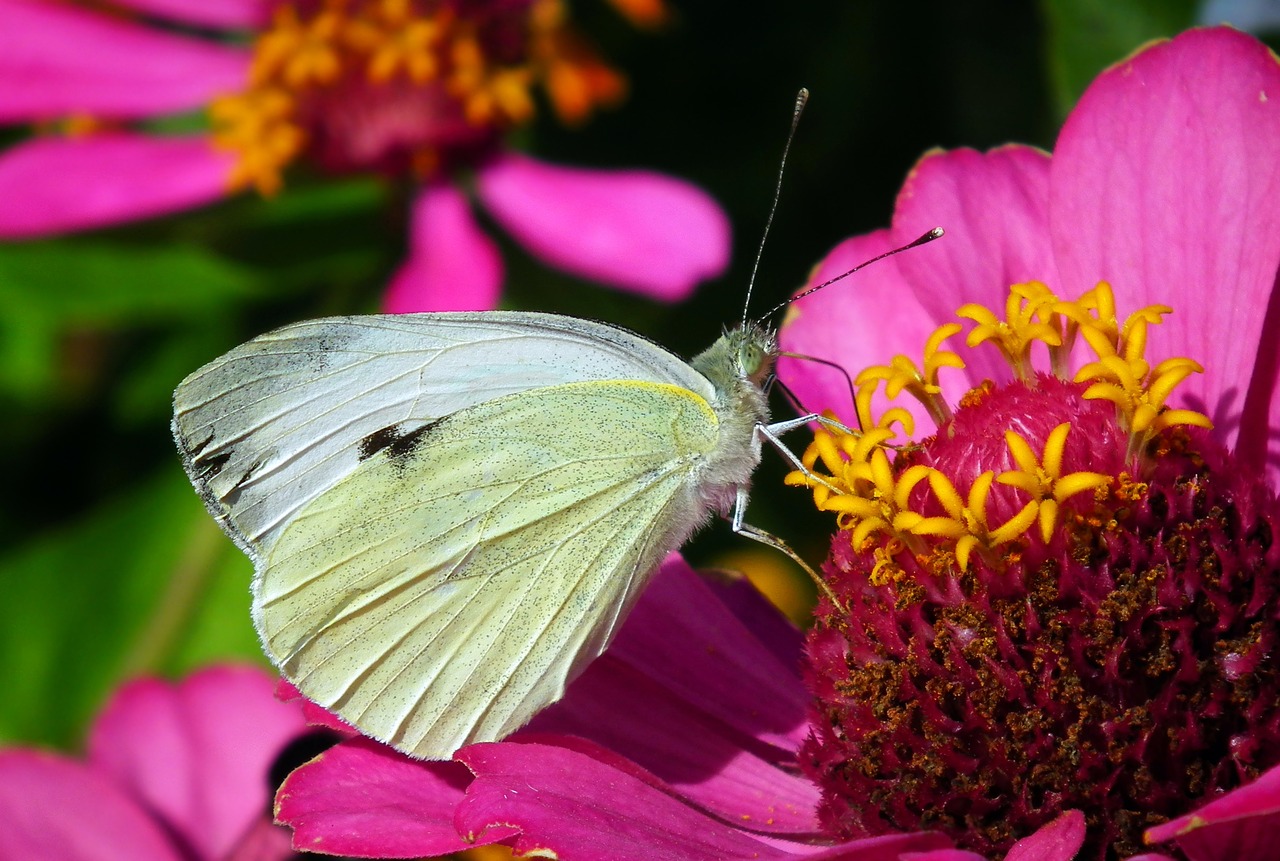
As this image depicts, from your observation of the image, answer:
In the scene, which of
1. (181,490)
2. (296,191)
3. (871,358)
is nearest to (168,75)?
(296,191)

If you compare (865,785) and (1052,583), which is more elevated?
(1052,583)

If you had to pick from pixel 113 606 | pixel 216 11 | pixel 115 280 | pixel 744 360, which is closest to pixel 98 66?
Result: pixel 216 11

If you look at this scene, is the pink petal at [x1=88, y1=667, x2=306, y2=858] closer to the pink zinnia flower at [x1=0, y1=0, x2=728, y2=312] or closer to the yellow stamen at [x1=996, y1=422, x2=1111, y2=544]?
the pink zinnia flower at [x1=0, y1=0, x2=728, y2=312]

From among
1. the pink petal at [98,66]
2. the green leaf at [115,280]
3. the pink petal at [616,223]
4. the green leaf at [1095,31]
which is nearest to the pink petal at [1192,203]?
the green leaf at [1095,31]

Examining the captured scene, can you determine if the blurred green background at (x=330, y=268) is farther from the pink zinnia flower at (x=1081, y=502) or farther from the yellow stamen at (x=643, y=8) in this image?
the pink zinnia flower at (x=1081, y=502)

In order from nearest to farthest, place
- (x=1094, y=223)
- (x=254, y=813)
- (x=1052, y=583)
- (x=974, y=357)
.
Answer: (x=1052, y=583) → (x=1094, y=223) → (x=974, y=357) → (x=254, y=813)

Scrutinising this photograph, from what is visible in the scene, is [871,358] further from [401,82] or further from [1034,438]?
[401,82]
